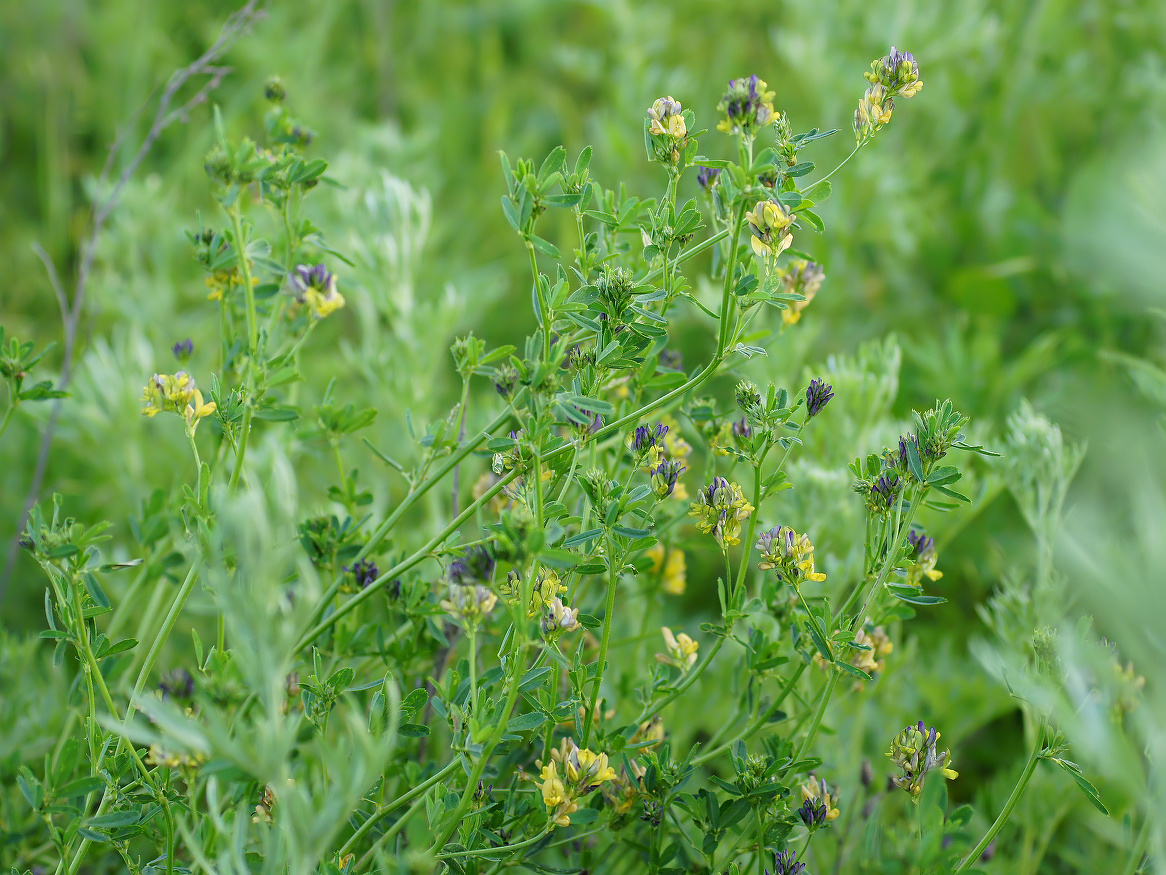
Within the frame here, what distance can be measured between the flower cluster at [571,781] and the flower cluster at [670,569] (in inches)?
9.4

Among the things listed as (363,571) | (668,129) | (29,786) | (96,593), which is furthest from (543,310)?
(29,786)

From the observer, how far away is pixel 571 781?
596 millimetres

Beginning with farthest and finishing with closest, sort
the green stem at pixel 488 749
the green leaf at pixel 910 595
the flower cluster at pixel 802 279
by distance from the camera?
the flower cluster at pixel 802 279, the green leaf at pixel 910 595, the green stem at pixel 488 749

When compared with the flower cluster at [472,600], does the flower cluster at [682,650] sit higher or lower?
lower

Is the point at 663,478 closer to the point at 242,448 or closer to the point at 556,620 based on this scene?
the point at 556,620

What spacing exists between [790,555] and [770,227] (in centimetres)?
22

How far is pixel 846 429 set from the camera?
1.00m

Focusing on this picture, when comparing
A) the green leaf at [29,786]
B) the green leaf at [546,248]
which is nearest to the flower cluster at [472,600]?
the green leaf at [546,248]

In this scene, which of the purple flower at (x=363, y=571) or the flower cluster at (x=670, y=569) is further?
the flower cluster at (x=670, y=569)

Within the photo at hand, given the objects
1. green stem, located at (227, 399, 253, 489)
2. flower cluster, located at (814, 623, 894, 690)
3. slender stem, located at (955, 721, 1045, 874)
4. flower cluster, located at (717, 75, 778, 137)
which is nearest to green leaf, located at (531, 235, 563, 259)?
flower cluster, located at (717, 75, 778, 137)

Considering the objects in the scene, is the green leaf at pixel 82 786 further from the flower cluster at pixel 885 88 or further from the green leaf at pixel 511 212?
the flower cluster at pixel 885 88

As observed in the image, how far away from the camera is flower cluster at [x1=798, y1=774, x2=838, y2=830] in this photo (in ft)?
2.07

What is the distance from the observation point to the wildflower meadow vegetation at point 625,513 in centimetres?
58

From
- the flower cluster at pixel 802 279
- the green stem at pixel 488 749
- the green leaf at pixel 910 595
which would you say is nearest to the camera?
the green stem at pixel 488 749
